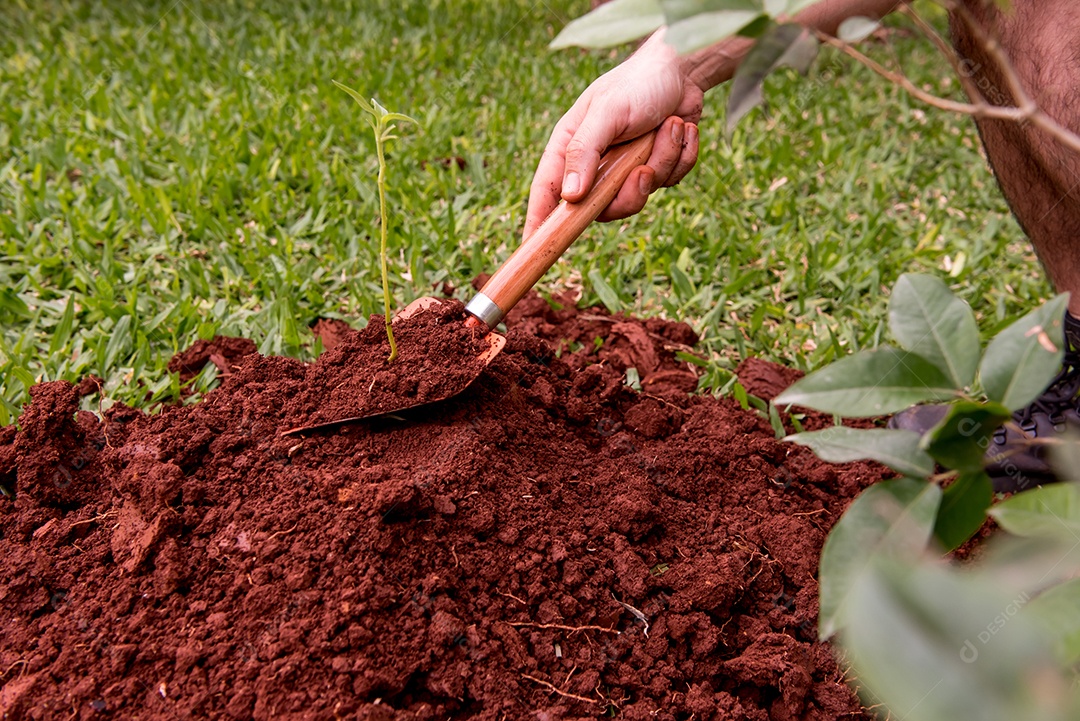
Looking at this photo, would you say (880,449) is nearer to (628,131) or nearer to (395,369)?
(395,369)

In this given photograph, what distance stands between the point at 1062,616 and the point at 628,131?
68.4 inches

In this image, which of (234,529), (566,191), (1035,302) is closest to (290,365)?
(234,529)

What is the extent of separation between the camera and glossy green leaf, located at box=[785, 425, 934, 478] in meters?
0.84

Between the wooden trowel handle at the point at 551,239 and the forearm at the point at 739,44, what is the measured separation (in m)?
0.27

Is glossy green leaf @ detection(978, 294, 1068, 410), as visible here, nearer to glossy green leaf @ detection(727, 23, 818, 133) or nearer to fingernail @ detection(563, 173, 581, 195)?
glossy green leaf @ detection(727, 23, 818, 133)

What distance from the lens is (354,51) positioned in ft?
16.9

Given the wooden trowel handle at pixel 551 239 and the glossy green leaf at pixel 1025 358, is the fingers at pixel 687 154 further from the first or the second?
the glossy green leaf at pixel 1025 358

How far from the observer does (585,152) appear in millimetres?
2066

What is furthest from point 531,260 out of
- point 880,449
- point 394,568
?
point 880,449

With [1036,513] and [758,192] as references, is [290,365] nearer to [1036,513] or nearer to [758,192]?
[1036,513]

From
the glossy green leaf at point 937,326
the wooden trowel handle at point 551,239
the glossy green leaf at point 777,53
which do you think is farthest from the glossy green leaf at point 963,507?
the wooden trowel handle at point 551,239

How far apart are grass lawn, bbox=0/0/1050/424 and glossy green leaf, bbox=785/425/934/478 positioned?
1656 mm

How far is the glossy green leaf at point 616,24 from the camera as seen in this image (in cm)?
85

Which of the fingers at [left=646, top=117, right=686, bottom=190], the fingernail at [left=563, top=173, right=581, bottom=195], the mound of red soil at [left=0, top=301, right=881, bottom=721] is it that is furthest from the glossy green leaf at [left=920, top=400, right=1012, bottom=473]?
the fingers at [left=646, top=117, right=686, bottom=190]
